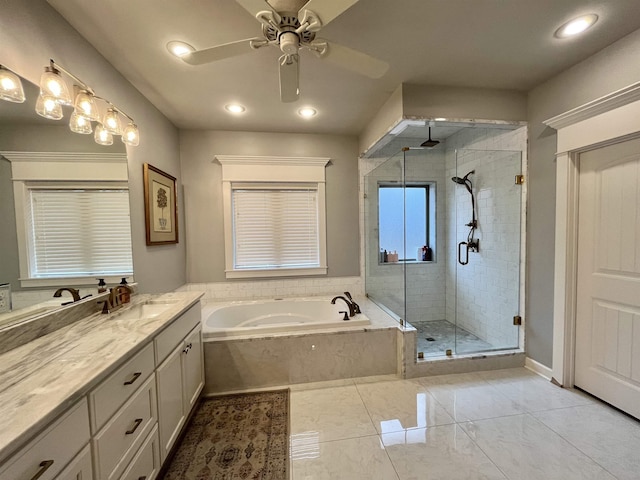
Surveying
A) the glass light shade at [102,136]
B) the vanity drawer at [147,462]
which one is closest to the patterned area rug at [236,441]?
the vanity drawer at [147,462]

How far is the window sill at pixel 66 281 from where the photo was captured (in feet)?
4.18

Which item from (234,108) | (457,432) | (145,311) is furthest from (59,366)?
(234,108)

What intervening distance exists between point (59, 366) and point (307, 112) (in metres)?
2.57

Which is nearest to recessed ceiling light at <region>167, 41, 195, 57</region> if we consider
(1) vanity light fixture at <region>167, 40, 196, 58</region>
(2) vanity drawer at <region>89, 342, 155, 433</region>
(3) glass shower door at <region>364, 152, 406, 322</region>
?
(1) vanity light fixture at <region>167, 40, 196, 58</region>

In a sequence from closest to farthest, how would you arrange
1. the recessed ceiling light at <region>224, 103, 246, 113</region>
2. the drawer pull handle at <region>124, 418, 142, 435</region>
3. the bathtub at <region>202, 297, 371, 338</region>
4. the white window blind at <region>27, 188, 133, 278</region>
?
the drawer pull handle at <region>124, 418, 142, 435</region>, the white window blind at <region>27, 188, 133, 278</region>, the recessed ceiling light at <region>224, 103, 246, 113</region>, the bathtub at <region>202, 297, 371, 338</region>

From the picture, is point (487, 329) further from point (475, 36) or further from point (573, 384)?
point (475, 36)

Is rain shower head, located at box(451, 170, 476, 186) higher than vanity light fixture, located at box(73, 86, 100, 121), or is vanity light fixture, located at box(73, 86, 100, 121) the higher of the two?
vanity light fixture, located at box(73, 86, 100, 121)

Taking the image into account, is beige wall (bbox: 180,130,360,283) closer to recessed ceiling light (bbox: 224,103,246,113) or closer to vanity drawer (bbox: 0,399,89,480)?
recessed ceiling light (bbox: 224,103,246,113)

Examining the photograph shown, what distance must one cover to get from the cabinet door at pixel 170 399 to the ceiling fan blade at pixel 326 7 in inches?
71.4

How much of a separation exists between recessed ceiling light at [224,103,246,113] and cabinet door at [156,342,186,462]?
6.89ft

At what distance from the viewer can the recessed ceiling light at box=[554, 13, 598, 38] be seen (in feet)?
4.96

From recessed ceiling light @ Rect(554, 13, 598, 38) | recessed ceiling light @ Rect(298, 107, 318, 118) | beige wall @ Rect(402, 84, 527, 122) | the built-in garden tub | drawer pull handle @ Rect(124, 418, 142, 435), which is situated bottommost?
the built-in garden tub

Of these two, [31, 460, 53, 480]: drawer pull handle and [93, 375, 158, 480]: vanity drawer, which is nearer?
[31, 460, 53, 480]: drawer pull handle

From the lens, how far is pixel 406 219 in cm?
335
